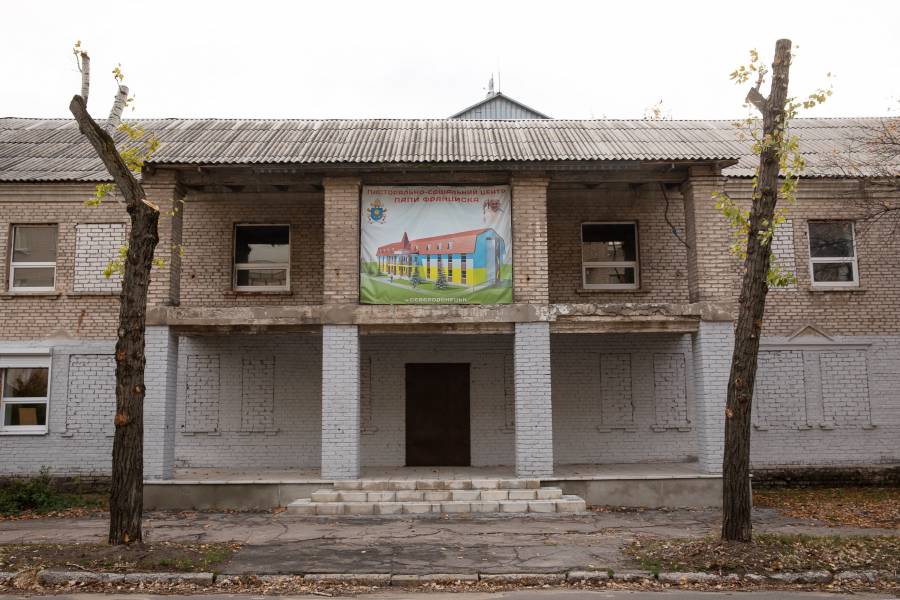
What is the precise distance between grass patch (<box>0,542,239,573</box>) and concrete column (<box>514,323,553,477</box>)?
5.29 meters

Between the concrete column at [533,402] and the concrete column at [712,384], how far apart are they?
8.76ft

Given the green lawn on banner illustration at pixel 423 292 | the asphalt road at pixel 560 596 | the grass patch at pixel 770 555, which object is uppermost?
the green lawn on banner illustration at pixel 423 292

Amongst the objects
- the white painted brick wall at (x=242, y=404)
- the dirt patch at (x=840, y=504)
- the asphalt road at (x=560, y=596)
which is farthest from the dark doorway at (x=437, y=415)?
the asphalt road at (x=560, y=596)

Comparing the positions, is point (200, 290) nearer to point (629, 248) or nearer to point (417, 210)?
point (417, 210)

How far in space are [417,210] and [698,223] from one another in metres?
5.02

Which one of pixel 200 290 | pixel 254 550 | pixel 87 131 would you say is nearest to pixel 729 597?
pixel 254 550

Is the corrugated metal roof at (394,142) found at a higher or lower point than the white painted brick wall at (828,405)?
higher

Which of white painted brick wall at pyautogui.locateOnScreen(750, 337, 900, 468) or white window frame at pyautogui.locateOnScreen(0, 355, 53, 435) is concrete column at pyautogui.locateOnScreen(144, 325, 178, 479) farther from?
white painted brick wall at pyautogui.locateOnScreen(750, 337, 900, 468)

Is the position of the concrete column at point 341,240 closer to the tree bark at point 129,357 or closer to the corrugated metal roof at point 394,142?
the corrugated metal roof at point 394,142

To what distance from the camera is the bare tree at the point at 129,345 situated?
334 inches

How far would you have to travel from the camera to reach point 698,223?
1270 cm

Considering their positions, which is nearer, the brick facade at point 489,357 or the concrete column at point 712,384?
the concrete column at point 712,384

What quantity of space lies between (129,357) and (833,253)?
1350 centimetres

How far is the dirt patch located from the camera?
10789 millimetres
